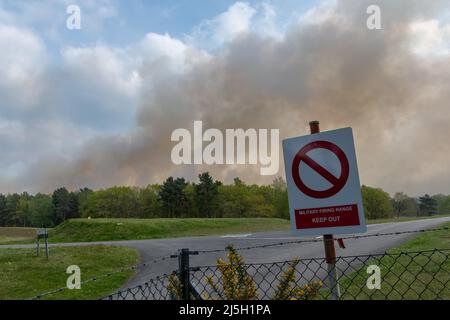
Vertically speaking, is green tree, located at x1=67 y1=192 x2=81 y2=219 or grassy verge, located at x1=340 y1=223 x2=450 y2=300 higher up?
green tree, located at x1=67 y1=192 x2=81 y2=219

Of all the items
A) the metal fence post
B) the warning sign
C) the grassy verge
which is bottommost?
the grassy verge

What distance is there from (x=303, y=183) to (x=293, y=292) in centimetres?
98

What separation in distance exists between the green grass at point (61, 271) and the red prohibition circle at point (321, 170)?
27.4ft

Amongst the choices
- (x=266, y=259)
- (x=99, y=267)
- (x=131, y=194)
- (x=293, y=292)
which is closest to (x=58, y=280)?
(x=99, y=267)

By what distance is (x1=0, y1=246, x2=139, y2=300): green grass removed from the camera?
10.6 metres

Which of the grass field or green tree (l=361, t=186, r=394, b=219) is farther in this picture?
green tree (l=361, t=186, r=394, b=219)

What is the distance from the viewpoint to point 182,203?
87.2 m

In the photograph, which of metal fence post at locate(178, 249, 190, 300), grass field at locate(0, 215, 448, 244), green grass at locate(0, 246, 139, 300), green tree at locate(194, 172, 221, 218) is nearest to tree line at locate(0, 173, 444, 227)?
green tree at locate(194, 172, 221, 218)

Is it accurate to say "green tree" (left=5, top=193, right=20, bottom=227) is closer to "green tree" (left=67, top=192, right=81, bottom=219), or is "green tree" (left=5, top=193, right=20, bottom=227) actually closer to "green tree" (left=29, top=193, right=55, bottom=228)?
"green tree" (left=29, top=193, right=55, bottom=228)

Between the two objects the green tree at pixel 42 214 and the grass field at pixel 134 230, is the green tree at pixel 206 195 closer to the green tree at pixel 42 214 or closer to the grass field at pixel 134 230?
the grass field at pixel 134 230

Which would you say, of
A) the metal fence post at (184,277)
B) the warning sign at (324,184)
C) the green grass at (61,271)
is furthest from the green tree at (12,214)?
the warning sign at (324,184)

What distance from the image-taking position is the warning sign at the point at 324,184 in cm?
303

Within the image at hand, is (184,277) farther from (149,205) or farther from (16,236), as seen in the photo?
(149,205)
